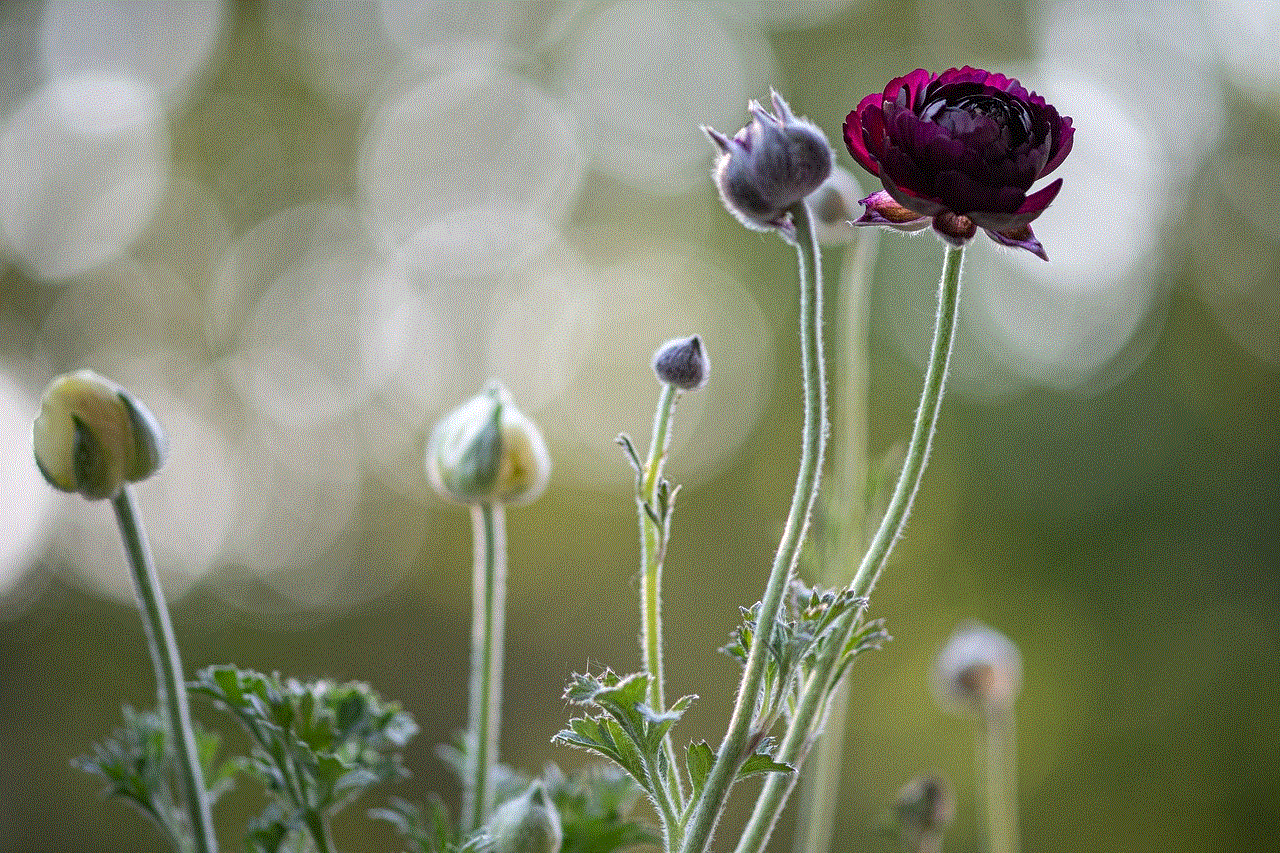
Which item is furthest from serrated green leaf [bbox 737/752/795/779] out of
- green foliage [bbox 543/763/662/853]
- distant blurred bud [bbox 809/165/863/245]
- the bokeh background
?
the bokeh background

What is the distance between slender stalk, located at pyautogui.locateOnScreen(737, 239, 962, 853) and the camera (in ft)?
1.40

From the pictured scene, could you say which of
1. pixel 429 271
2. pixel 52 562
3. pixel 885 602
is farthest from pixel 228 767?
pixel 429 271

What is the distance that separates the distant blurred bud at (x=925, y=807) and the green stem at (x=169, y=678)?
377mm

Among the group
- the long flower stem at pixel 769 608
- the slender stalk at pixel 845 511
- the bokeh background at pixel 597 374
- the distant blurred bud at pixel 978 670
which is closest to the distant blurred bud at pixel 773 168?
the long flower stem at pixel 769 608

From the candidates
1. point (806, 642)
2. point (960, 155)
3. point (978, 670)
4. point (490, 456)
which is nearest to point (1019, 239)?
point (960, 155)

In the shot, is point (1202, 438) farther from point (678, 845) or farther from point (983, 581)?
point (678, 845)

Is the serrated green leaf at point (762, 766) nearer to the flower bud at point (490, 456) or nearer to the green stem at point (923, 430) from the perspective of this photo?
the green stem at point (923, 430)

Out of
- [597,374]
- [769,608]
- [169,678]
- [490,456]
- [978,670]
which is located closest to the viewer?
[769,608]

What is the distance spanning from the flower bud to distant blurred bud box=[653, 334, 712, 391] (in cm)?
13

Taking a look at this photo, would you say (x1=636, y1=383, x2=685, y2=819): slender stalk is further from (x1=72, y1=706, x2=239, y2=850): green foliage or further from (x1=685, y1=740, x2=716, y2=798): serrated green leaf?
(x1=72, y1=706, x2=239, y2=850): green foliage

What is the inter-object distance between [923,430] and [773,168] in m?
0.11

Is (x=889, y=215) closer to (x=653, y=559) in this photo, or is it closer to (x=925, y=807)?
(x=653, y=559)

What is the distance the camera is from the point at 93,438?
53cm

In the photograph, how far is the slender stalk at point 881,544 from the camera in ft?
1.40
